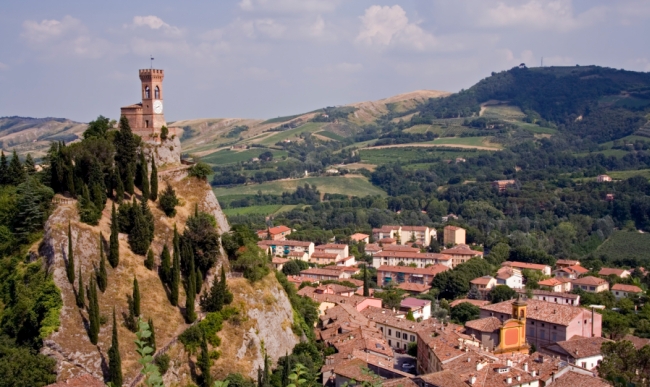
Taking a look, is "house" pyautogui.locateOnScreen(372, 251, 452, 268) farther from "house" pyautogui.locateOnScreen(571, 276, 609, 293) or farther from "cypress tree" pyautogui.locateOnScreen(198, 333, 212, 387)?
"cypress tree" pyautogui.locateOnScreen(198, 333, 212, 387)

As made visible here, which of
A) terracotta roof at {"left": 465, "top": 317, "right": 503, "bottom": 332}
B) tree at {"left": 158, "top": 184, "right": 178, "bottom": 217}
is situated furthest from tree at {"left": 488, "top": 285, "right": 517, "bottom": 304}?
tree at {"left": 158, "top": 184, "right": 178, "bottom": 217}

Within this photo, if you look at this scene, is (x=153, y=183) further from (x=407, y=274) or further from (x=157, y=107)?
(x=407, y=274)

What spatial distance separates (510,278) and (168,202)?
47.7 m

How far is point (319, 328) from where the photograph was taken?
59281 mm

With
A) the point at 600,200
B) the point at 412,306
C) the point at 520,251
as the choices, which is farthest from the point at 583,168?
the point at 412,306

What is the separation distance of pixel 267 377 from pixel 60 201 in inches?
655

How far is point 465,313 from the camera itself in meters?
64.7

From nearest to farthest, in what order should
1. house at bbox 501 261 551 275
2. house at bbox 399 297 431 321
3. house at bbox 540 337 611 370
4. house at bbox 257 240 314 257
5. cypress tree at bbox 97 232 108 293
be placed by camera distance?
cypress tree at bbox 97 232 108 293 → house at bbox 540 337 611 370 → house at bbox 399 297 431 321 → house at bbox 501 261 551 275 → house at bbox 257 240 314 257

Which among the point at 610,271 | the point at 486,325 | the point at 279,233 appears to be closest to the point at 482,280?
the point at 610,271

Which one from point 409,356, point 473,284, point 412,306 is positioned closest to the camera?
point 409,356

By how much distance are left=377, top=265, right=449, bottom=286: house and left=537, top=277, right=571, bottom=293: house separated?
455 inches

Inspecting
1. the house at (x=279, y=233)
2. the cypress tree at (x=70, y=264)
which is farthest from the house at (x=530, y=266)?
the cypress tree at (x=70, y=264)

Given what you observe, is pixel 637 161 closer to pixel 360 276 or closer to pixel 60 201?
pixel 360 276

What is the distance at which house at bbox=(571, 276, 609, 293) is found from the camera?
78.6m
